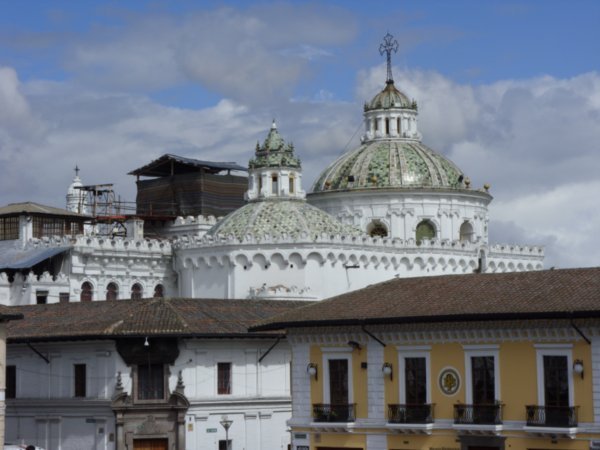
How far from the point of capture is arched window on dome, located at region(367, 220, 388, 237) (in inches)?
4456

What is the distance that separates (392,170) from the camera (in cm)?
11494

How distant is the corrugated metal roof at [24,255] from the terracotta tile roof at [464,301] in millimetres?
41754

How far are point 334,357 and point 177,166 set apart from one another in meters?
66.6

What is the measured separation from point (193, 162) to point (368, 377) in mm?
65612

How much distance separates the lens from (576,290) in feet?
163

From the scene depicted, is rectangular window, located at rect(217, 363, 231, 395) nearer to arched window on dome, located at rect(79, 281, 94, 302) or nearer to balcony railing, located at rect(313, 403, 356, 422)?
balcony railing, located at rect(313, 403, 356, 422)

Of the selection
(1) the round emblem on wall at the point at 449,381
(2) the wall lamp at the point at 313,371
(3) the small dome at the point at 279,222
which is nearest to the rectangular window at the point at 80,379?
(2) the wall lamp at the point at 313,371

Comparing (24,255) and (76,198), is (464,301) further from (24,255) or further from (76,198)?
(76,198)

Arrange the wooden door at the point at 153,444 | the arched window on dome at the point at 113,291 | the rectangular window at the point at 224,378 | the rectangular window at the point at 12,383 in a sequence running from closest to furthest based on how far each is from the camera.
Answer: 1. the wooden door at the point at 153,444
2. the rectangular window at the point at 224,378
3. the rectangular window at the point at 12,383
4. the arched window on dome at the point at 113,291

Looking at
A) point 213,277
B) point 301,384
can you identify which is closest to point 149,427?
point 301,384

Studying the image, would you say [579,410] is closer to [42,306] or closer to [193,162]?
[42,306]

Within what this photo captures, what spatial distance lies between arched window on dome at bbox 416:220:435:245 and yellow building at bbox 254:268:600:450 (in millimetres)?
55983

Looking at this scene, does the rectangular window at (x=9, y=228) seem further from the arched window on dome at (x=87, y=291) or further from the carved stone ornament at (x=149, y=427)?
the carved stone ornament at (x=149, y=427)

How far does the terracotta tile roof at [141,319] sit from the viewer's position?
217ft
